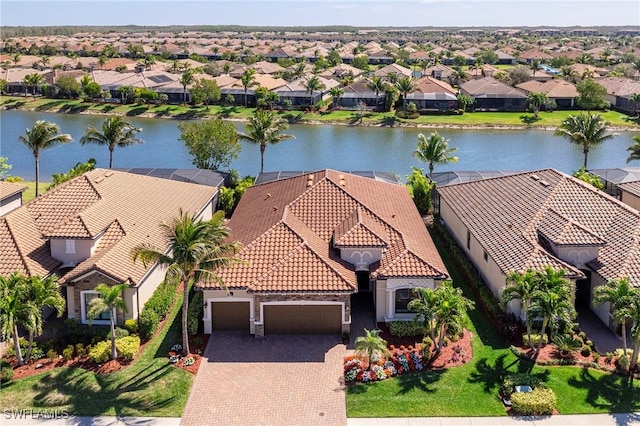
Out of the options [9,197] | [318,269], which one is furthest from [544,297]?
[9,197]

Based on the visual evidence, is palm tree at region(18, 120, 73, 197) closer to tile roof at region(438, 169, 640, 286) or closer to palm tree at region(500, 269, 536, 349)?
tile roof at region(438, 169, 640, 286)

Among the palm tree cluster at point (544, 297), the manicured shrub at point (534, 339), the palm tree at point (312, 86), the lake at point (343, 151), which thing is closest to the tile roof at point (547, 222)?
the palm tree cluster at point (544, 297)

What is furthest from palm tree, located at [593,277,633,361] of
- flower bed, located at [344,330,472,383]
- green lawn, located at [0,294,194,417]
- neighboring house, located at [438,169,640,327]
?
green lawn, located at [0,294,194,417]

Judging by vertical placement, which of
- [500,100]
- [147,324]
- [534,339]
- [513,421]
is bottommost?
[513,421]

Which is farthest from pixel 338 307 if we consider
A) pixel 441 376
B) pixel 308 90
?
pixel 308 90

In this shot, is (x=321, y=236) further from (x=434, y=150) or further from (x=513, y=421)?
(x=434, y=150)

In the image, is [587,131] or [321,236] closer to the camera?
[321,236]
